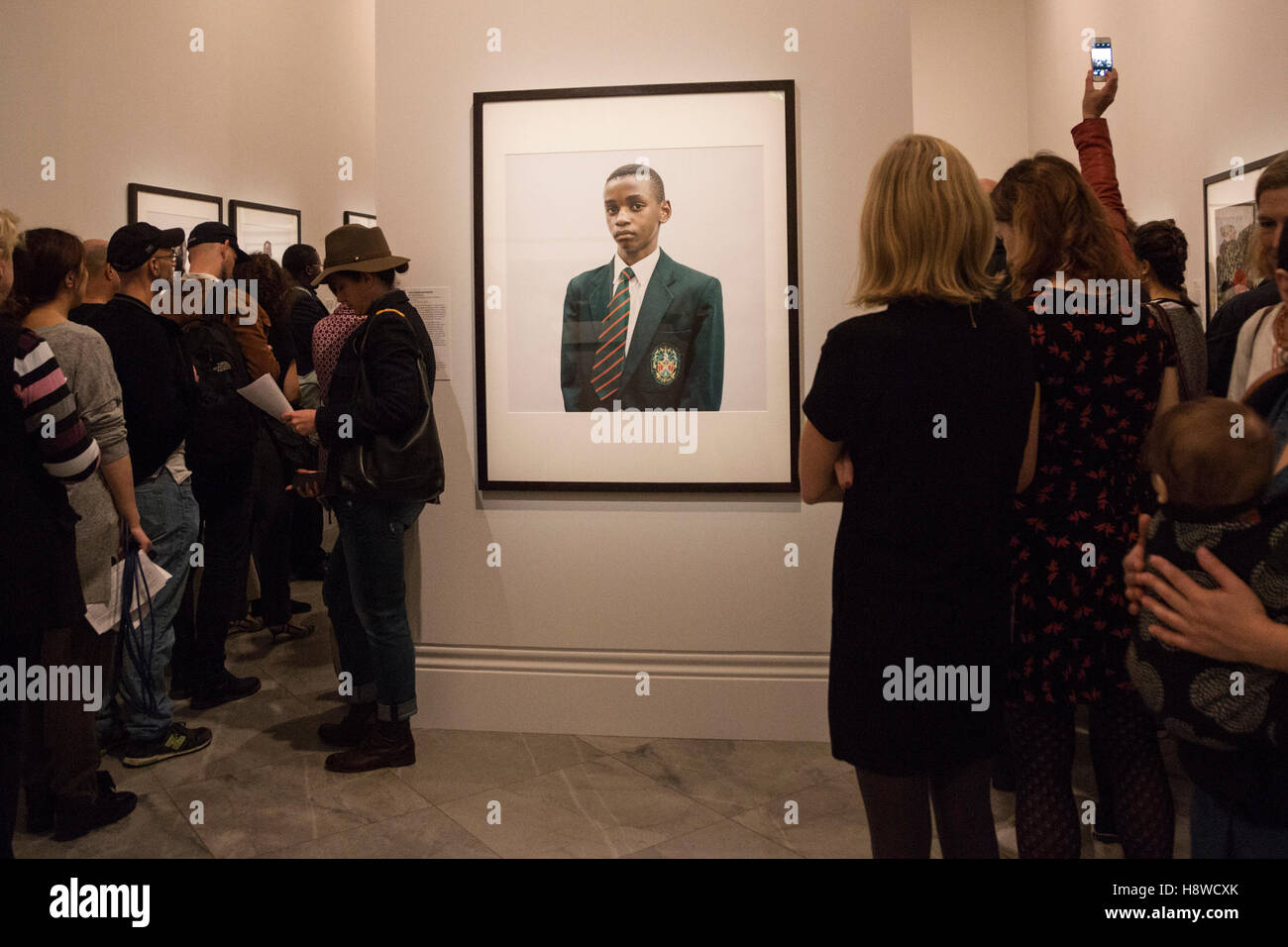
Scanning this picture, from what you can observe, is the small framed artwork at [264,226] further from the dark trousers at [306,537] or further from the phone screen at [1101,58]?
the phone screen at [1101,58]

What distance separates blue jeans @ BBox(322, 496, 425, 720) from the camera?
10.5 ft

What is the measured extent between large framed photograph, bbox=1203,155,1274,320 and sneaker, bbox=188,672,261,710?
4.35 meters

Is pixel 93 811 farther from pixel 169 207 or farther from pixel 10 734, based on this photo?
pixel 169 207

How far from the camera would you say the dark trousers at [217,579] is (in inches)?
156

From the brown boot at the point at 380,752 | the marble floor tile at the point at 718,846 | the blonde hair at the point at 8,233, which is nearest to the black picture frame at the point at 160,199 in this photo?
the blonde hair at the point at 8,233

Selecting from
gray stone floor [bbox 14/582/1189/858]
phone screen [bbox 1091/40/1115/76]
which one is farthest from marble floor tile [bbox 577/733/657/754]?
phone screen [bbox 1091/40/1115/76]

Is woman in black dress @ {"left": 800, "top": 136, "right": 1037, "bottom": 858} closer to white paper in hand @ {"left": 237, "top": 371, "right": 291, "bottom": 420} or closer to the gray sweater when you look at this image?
the gray sweater

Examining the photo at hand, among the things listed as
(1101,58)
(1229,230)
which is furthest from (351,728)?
(1229,230)

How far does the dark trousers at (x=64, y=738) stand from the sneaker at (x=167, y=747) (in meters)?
0.51

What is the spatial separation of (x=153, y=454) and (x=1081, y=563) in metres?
Answer: 2.92

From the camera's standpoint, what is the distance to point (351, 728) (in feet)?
11.4
